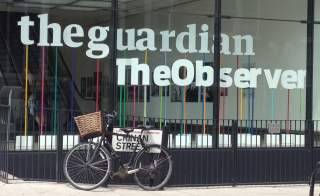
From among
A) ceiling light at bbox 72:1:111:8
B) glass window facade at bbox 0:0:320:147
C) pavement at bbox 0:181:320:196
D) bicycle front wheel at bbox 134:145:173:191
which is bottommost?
pavement at bbox 0:181:320:196

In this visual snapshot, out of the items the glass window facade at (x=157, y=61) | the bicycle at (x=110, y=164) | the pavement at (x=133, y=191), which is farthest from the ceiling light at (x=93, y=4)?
the pavement at (x=133, y=191)

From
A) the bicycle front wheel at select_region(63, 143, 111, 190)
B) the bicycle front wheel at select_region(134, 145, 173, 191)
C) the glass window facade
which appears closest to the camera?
the bicycle front wheel at select_region(63, 143, 111, 190)

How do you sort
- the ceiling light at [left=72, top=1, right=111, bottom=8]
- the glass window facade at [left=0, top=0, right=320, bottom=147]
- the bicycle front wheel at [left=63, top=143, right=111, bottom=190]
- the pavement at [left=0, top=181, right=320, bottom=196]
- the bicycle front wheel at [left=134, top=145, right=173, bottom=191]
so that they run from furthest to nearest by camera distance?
the ceiling light at [left=72, top=1, right=111, bottom=8], the glass window facade at [left=0, top=0, right=320, bottom=147], the bicycle front wheel at [left=134, top=145, right=173, bottom=191], the bicycle front wheel at [left=63, top=143, right=111, bottom=190], the pavement at [left=0, top=181, right=320, bottom=196]

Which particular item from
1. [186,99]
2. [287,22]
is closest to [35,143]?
[186,99]

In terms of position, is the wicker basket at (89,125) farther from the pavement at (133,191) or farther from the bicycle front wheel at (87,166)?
the pavement at (133,191)

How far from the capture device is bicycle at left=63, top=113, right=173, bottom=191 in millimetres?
9383

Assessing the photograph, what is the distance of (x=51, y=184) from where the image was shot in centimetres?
977

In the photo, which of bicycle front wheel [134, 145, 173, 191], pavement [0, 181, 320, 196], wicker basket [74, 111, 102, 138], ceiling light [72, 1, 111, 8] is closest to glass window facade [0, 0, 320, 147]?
ceiling light [72, 1, 111, 8]

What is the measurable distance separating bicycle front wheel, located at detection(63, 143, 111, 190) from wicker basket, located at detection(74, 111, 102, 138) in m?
0.17

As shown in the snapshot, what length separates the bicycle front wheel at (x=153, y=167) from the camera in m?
9.49

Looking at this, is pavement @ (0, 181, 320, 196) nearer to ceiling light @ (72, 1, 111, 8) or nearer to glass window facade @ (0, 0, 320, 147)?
glass window facade @ (0, 0, 320, 147)

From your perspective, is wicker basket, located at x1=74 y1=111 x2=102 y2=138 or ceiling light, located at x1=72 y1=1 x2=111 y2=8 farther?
ceiling light, located at x1=72 y1=1 x2=111 y2=8

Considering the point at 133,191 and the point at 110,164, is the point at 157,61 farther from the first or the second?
the point at 133,191

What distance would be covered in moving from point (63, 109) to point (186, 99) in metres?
2.14
